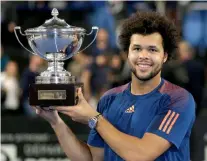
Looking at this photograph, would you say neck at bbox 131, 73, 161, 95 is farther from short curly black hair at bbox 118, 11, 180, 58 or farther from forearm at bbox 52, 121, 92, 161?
forearm at bbox 52, 121, 92, 161

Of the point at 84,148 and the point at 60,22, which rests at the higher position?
the point at 60,22

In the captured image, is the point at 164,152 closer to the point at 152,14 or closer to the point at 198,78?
the point at 152,14

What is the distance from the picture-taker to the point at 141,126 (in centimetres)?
297

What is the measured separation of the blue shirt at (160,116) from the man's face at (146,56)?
0.13m

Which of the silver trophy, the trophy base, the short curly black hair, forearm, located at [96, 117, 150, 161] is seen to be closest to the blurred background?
the silver trophy

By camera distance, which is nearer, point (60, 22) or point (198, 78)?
point (60, 22)

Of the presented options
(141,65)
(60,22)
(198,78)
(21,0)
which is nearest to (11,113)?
(21,0)

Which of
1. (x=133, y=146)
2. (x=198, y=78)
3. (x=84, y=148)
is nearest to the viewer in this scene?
(x=133, y=146)

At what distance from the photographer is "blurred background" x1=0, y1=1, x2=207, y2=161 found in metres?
7.04

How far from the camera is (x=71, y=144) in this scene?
3219mm

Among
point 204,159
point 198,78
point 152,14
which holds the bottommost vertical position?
point 204,159

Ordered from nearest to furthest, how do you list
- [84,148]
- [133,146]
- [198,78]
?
[133,146] < [84,148] < [198,78]

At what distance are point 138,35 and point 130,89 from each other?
12.3 inches

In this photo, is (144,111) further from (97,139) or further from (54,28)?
(54,28)
